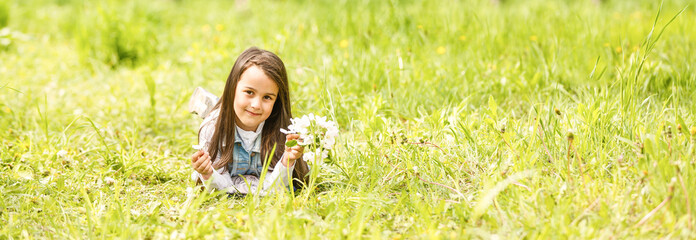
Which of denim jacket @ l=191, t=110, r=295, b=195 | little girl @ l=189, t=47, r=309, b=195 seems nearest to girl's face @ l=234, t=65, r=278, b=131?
little girl @ l=189, t=47, r=309, b=195

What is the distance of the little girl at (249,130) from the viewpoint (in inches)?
94.3

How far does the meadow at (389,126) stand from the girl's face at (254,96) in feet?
0.84

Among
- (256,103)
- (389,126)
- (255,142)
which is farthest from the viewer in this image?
(389,126)

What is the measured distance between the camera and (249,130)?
2578 mm

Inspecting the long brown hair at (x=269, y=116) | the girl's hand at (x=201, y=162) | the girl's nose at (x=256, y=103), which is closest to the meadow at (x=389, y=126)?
the girl's hand at (x=201, y=162)

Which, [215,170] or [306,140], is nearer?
[306,140]

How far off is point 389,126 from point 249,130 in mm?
736

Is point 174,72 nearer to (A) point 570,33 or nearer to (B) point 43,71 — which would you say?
(B) point 43,71

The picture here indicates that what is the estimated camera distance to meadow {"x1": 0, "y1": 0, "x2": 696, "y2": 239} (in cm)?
206

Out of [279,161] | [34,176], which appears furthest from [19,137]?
[279,161]

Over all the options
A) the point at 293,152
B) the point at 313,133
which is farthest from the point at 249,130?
the point at 313,133

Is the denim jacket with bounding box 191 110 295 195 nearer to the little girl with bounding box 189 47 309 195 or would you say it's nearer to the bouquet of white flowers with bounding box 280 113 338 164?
the little girl with bounding box 189 47 309 195

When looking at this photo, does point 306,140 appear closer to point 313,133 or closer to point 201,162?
point 313,133

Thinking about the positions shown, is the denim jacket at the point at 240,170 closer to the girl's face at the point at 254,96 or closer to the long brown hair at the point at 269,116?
the long brown hair at the point at 269,116
